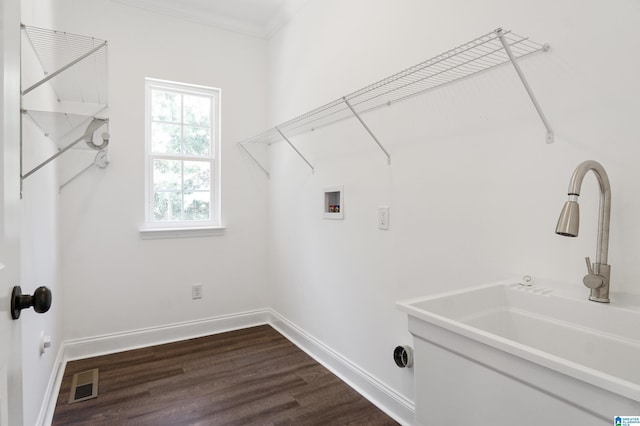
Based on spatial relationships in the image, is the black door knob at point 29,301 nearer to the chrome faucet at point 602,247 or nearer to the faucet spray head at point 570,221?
the faucet spray head at point 570,221

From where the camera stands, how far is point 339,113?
2.38m

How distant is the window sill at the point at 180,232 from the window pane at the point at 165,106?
37.7 inches

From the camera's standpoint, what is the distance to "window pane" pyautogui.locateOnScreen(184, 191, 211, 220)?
317 cm

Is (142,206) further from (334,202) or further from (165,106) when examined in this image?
(334,202)

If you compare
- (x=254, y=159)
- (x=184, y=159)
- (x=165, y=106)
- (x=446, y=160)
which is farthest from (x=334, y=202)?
(x=165, y=106)

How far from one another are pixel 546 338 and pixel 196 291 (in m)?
2.70

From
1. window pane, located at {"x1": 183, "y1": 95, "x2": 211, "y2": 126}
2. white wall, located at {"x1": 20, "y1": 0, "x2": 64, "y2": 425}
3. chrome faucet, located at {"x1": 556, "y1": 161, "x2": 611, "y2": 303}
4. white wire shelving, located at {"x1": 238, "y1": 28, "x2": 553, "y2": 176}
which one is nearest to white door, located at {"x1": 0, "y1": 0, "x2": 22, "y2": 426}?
white wall, located at {"x1": 20, "y1": 0, "x2": 64, "y2": 425}

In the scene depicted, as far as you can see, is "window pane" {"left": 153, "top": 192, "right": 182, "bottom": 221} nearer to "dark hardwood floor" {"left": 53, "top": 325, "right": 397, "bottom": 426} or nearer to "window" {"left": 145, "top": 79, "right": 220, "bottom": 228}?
"window" {"left": 145, "top": 79, "right": 220, "bottom": 228}

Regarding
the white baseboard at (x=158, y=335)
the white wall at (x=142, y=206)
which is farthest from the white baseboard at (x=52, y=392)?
the white wall at (x=142, y=206)

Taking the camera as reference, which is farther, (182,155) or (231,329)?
(231,329)

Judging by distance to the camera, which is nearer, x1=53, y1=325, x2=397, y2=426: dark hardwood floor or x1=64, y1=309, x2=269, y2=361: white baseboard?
x1=53, y1=325, x2=397, y2=426: dark hardwood floor

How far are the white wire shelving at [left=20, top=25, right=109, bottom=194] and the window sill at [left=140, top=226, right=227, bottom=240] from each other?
3.14 feet

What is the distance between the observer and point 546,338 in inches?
44.9

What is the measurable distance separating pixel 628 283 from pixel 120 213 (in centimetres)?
308
